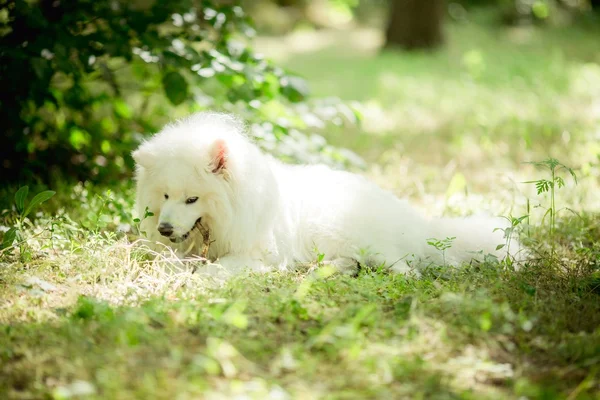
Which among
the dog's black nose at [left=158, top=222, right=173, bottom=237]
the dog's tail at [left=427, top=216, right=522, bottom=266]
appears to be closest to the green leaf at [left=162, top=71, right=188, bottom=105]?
the dog's black nose at [left=158, top=222, right=173, bottom=237]

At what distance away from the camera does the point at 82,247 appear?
334 cm

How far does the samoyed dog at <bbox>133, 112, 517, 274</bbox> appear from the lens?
3.29 m

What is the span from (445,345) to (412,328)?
0.16 metres

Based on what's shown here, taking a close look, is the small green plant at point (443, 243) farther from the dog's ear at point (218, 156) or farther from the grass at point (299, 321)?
the dog's ear at point (218, 156)

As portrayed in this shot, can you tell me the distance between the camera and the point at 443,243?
357cm

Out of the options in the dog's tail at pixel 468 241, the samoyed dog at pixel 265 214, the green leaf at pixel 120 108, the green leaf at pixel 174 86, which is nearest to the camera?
the samoyed dog at pixel 265 214

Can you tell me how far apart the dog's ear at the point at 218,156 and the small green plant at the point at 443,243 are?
1240 mm

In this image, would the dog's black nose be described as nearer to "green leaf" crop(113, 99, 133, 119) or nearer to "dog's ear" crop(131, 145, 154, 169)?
"dog's ear" crop(131, 145, 154, 169)

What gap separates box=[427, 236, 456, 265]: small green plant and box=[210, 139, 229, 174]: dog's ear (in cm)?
124

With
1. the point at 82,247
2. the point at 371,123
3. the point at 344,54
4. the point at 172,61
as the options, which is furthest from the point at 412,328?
the point at 344,54

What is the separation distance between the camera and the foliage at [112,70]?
4266 millimetres

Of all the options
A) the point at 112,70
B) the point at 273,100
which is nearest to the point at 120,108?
the point at 112,70

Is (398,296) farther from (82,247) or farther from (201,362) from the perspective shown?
(82,247)

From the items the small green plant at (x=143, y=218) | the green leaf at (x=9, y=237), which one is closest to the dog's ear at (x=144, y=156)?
the small green plant at (x=143, y=218)
